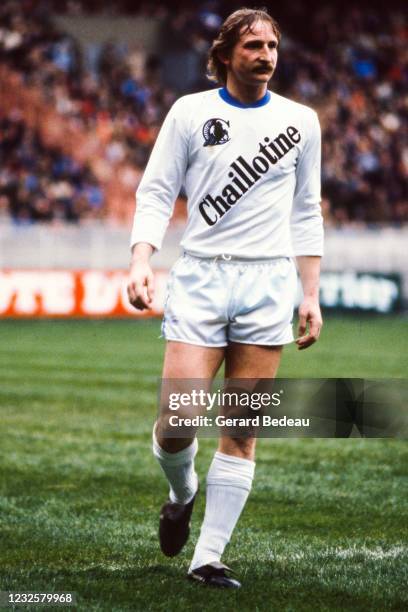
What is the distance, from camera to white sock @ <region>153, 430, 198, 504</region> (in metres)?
4.61

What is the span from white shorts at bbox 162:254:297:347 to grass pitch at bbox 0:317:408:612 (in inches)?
35.8

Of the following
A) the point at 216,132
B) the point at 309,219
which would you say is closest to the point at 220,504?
the point at 309,219

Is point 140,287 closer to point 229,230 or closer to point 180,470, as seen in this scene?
point 229,230

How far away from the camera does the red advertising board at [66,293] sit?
19750mm

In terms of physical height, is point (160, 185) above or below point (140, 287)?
Answer: above

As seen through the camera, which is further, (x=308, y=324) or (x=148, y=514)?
(x=148, y=514)

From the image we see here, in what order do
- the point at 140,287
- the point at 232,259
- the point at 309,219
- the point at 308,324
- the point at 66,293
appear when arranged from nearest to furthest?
1. the point at 140,287
2. the point at 232,259
3. the point at 308,324
4. the point at 309,219
5. the point at 66,293

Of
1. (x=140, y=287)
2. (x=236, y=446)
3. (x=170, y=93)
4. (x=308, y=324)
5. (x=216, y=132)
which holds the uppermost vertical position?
(x=170, y=93)

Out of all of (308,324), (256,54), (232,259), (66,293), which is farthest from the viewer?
(66,293)

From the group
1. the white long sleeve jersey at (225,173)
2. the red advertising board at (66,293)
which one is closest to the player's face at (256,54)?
the white long sleeve jersey at (225,173)

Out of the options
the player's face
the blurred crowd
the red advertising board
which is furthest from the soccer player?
the blurred crowd

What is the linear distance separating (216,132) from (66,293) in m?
16.1

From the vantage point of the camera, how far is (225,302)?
4.41 meters

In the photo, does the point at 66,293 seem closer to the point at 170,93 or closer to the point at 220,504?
the point at 170,93
